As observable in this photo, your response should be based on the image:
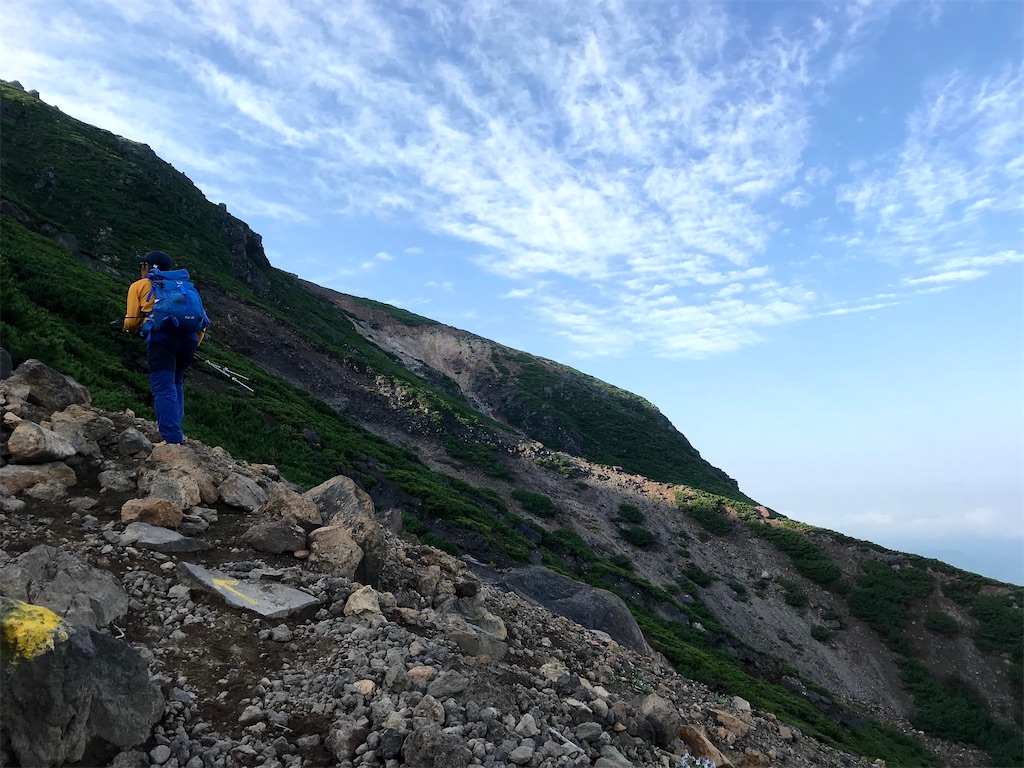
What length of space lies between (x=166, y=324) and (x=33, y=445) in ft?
7.63

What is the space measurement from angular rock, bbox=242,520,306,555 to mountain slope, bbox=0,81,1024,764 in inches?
240

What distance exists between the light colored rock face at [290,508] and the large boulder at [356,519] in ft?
0.84

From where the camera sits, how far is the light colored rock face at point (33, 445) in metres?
6.20

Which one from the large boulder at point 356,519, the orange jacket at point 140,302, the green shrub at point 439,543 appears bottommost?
the green shrub at point 439,543

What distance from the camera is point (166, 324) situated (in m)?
7.93

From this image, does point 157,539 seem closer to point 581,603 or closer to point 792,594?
point 581,603

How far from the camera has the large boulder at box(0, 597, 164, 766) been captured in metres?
3.02

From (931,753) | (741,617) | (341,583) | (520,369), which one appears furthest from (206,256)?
(931,753)

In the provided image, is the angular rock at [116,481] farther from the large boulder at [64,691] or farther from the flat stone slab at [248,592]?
the large boulder at [64,691]

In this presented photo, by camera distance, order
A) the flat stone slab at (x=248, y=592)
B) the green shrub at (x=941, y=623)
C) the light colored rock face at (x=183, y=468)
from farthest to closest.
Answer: the green shrub at (x=941, y=623) < the light colored rock face at (x=183, y=468) < the flat stone slab at (x=248, y=592)

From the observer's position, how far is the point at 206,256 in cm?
6184

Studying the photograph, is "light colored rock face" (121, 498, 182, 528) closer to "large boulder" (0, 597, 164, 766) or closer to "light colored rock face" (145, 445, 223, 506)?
"light colored rock face" (145, 445, 223, 506)

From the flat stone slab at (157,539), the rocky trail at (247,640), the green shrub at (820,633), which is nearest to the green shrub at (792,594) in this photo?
the green shrub at (820,633)

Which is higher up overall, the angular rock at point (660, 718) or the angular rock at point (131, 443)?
the angular rock at point (660, 718)
